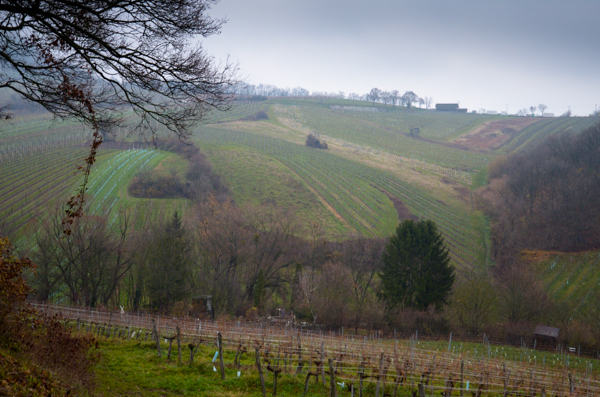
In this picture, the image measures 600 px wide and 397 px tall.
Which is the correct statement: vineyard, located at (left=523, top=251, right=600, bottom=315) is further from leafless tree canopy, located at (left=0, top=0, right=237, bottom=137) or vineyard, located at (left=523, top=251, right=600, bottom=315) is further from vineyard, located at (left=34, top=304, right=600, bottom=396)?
leafless tree canopy, located at (left=0, top=0, right=237, bottom=137)

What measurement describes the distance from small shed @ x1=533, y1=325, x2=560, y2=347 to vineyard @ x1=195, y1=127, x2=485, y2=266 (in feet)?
65.4

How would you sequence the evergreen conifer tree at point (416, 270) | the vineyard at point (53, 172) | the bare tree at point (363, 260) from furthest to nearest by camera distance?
the bare tree at point (363, 260), the vineyard at point (53, 172), the evergreen conifer tree at point (416, 270)

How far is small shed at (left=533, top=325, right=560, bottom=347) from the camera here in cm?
3100

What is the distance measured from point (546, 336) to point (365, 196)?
125 ft

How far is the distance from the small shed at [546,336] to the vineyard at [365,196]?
19937mm

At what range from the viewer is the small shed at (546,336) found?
102 ft

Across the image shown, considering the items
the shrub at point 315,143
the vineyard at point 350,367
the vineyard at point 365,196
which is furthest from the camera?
the shrub at point 315,143

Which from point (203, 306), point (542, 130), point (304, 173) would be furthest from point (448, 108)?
point (203, 306)

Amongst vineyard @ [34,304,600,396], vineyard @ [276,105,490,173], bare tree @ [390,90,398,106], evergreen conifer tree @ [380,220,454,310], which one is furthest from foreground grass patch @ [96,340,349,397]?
bare tree @ [390,90,398,106]

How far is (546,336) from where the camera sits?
31.5 m

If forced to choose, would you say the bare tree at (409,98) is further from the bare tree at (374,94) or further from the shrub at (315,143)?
the shrub at (315,143)

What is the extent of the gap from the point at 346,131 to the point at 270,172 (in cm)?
5268

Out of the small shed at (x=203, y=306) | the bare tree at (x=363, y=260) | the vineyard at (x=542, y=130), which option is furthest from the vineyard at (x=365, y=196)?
the vineyard at (x=542, y=130)

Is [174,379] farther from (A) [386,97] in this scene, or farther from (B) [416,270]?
(A) [386,97]
